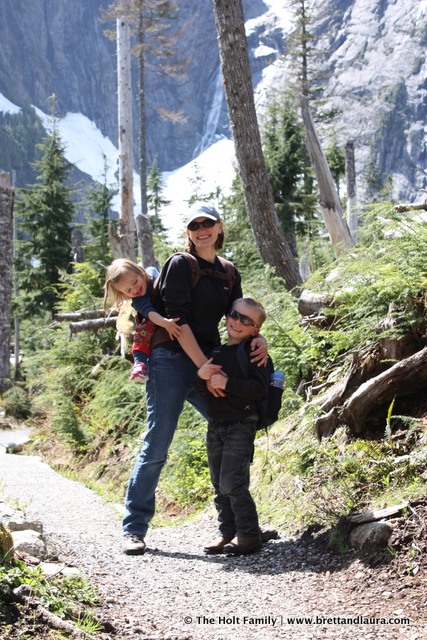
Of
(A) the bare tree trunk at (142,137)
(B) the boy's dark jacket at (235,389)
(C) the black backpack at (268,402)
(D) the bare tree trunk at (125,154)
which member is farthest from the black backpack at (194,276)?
(A) the bare tree trunk at (142,137)

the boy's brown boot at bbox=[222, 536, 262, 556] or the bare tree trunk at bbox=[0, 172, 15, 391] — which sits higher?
the bare tree trunk at bbox=[0, 172, 15, 391]

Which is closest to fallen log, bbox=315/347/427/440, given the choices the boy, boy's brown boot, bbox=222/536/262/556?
the boy

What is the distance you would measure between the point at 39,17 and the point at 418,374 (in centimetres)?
16054

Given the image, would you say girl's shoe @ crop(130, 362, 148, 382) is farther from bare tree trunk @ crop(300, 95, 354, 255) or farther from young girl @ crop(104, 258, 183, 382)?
bare tree trunk @ crop(300, 95, 354, 255)

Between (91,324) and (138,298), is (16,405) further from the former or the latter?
(138,298)

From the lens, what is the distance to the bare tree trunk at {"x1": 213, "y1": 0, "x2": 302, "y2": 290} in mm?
8477

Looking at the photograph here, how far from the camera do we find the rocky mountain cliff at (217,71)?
116125mm

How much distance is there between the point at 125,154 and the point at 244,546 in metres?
12.7

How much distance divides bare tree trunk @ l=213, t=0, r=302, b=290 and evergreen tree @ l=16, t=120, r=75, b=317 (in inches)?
675

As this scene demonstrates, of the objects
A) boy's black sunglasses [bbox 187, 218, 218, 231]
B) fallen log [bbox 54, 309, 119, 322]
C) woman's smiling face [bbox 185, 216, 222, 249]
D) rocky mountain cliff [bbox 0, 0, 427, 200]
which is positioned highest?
rocky mountain cliff [bbox 0, 0, 427, 200]

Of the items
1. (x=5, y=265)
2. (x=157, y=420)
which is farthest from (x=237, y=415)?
(x=5, y=265)

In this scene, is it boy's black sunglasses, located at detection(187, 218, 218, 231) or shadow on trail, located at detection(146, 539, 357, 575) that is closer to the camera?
shadow on trail, located at detection(146, 539, 357, 575)

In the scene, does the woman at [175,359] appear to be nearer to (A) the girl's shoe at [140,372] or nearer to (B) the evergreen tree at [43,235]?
(A) the girl's shoe at [140,372]

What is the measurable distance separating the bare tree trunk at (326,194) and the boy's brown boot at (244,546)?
8.53 metres
